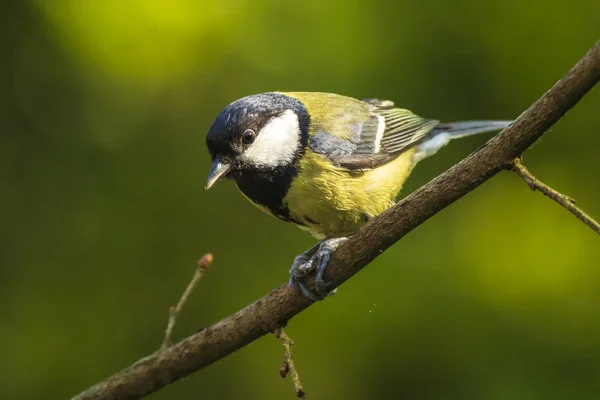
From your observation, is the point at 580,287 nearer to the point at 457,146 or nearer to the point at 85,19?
the point at 457,146

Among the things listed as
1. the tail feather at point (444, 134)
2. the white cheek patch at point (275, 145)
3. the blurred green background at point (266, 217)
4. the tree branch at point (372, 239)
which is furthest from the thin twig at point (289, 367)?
the tail feather at point (444, 134)

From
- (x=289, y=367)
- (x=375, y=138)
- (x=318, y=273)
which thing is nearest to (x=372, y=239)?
(x=318, y=273)

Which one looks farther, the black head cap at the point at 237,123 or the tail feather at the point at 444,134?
the tail feather at the point at 444,134

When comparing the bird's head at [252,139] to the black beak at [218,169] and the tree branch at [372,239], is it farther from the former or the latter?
the tree branch at [372,239]

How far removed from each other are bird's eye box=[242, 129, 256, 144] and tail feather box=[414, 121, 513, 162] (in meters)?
0.68

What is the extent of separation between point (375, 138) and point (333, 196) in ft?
1.26

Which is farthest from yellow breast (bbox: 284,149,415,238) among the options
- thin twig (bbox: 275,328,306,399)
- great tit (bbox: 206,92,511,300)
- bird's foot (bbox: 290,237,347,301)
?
thin twig (bbox: 275,328,306,399)

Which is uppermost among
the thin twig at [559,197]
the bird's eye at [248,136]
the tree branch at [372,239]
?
the bird's eye at [248,136]

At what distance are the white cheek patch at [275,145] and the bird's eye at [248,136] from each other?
1 centimetres

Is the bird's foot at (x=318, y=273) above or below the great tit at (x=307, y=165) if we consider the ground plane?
below

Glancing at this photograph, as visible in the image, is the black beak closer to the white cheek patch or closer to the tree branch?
the white cheek patch

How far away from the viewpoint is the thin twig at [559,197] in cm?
122

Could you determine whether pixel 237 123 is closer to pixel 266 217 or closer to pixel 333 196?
pixel 333 196

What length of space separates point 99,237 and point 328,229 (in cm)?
88
